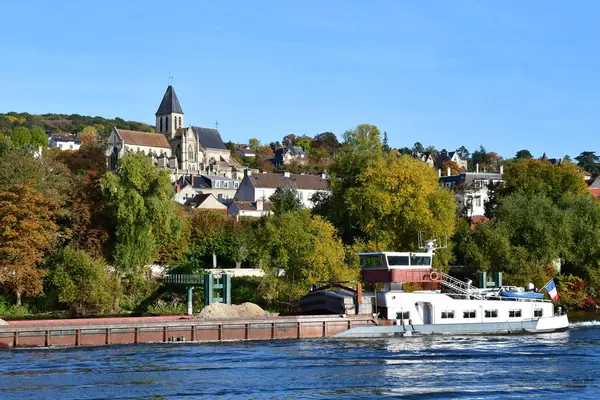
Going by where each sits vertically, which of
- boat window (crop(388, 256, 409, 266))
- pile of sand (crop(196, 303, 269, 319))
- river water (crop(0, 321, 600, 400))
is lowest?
river water (crop(0, 321, 600, 400))

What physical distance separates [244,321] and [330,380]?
14.0 m

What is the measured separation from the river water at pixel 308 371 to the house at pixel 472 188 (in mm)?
65645

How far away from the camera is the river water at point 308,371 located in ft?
111

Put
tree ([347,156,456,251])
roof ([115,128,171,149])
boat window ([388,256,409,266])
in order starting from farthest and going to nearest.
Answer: roof ([115,128,171,149]), tree ([347,156,456,251]), boat window ([388,256,409,266])

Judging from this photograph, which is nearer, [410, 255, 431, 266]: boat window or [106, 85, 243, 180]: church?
[410, 255, 431, 266]: boat window

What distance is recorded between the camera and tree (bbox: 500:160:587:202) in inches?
3836

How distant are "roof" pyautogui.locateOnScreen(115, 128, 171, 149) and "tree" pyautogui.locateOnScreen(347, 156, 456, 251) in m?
121

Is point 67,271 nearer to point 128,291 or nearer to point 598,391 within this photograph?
point 128,291

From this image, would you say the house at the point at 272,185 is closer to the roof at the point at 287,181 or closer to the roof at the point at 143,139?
the roof at the point at 287,181

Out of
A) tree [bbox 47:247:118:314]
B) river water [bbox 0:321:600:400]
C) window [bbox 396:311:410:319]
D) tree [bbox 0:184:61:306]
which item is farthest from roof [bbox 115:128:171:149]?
river water [bbox 0:321:600:400]

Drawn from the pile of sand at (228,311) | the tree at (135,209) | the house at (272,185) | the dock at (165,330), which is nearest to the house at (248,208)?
the house at (272,185)

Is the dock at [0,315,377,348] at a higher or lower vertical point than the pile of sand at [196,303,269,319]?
lower

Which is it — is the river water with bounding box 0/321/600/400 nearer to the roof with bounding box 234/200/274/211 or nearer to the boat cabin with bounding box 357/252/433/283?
the boat cabin with bounding box 357/252/433/283

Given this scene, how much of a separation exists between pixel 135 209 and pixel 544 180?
180 feet
